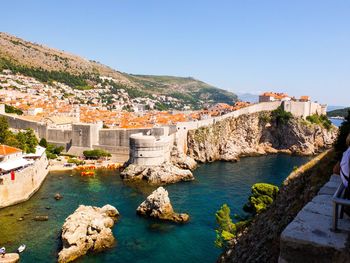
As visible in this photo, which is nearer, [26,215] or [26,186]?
[26,215]

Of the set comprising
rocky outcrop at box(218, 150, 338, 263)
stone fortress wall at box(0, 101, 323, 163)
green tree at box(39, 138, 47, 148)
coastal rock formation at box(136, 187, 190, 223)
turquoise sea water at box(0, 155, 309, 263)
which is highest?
rocky outcrop at box(218, 150, 338, 263)

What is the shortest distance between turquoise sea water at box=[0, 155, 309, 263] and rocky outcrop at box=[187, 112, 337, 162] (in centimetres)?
1134

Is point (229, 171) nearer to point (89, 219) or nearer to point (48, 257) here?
point (89, 219)

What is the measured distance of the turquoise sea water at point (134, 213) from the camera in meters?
18.0

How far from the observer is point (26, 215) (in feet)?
75.4

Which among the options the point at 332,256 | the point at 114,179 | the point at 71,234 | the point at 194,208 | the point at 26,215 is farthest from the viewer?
the point at 114,179

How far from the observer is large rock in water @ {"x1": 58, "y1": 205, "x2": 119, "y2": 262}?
56.4ft

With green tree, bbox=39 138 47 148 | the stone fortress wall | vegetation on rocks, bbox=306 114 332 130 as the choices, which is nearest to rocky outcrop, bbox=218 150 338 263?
the stone fortress wall

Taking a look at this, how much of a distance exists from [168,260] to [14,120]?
39.5 meters

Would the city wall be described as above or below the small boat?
above

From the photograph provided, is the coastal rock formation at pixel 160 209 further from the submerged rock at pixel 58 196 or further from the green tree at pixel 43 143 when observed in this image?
the green tree at pixel 43 143

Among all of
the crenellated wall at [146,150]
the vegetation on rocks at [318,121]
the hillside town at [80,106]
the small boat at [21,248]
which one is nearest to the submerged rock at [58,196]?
the small boat at [21,248]

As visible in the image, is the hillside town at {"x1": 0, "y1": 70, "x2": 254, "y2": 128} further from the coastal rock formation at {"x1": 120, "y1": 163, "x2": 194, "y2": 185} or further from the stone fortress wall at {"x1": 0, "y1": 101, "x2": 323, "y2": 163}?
the coastal rock formation at {"x1": 120, "y1": 163, "x2": 194, "y2": 185}

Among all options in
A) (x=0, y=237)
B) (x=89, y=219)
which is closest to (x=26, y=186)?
(x=0, y=237)
